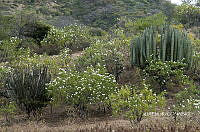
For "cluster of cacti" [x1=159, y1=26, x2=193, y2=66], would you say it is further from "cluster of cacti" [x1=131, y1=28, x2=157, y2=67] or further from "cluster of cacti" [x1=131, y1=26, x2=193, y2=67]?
"cluster of cacti" [x1=131, y1=28, x2=157, y2=67]

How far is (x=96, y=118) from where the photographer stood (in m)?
13.3

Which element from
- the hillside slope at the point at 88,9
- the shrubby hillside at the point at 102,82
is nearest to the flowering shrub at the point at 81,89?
the shrubby hillside at the point at 102,82

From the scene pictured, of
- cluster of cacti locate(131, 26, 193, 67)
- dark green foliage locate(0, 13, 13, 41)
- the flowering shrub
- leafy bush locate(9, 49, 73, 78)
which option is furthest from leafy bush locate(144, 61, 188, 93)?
dark green foliage locate(0, 13, 13, 41)

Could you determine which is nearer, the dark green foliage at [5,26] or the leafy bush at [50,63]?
the leafy bush at [50,63]

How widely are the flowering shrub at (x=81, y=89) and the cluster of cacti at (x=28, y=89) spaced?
71cm

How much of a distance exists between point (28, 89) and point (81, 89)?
228 centimetres

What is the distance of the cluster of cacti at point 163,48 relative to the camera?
1725 centimetres

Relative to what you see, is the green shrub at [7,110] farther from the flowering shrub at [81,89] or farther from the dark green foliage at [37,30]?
the dark green foliage at [37,30]

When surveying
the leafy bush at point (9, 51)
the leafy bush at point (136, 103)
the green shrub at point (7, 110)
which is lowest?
the green shrub at point (7, 110)

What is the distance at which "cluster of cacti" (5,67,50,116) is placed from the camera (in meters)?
13.5

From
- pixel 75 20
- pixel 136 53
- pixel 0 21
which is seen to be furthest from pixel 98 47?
pixel 75 20

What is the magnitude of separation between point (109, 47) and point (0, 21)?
15.2m

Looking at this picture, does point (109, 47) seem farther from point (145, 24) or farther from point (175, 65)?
point (145, 24)

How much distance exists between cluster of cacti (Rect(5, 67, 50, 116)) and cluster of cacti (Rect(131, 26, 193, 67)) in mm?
5345
